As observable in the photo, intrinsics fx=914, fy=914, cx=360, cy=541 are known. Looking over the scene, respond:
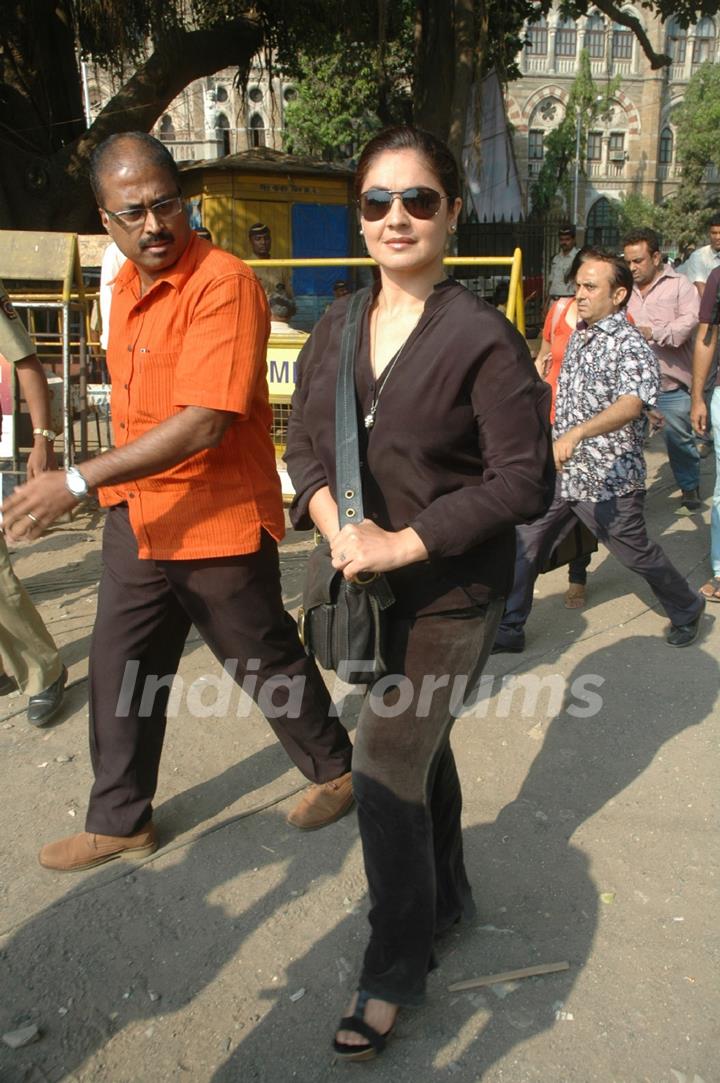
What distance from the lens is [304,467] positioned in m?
2.23

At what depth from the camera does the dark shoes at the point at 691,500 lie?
6801mm

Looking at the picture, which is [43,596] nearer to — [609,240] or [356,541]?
[356,541]

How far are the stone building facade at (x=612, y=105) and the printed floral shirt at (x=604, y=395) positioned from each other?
2363 inches

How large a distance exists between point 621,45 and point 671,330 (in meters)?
66.0

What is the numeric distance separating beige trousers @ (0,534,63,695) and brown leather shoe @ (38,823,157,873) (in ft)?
3.31

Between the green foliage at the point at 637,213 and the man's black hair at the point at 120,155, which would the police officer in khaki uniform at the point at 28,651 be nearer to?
the man's black hair at the point at 120,155

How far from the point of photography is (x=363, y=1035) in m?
2.16

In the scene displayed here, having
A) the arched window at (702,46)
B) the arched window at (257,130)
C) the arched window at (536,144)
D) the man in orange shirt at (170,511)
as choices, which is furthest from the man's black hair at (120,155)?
the arched window at (702,46)

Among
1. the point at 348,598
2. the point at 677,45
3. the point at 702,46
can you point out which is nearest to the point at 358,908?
the point at 348,598

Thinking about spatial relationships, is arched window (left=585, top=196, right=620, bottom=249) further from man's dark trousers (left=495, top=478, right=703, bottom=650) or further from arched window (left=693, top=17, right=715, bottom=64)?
man's dark trousers (left=495, top=478, right=703, bottom=650)

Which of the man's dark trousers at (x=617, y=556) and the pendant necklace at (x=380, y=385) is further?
the man's dark trousers at (x=617, y=556)

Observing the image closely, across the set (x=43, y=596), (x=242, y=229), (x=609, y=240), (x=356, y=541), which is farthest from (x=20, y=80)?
(x=609, y=240)

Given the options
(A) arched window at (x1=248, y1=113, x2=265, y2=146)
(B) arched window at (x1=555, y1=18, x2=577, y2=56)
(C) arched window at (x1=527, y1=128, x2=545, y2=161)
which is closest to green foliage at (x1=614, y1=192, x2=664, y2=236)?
(C) arched window at (x1=527, y1=128, x2=545, y2=161)

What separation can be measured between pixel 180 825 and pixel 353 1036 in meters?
1.17
